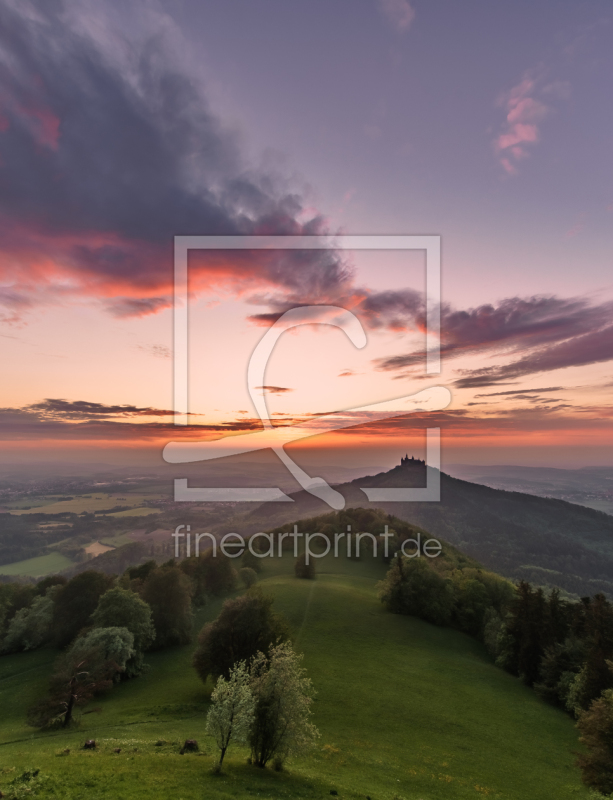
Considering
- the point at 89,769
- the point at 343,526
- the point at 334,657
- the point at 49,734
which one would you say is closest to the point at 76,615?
the point at 49,734

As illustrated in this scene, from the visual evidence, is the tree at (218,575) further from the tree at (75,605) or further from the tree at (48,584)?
the tree at (48,584)

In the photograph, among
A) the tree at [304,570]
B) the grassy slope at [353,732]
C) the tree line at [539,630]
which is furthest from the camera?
the tree at [304,570]

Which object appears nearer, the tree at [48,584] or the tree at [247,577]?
the tree at [48,584]

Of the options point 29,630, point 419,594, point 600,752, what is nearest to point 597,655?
point 600,752

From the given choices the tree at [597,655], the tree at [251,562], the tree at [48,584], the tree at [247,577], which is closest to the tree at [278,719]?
the tree at [597,655]

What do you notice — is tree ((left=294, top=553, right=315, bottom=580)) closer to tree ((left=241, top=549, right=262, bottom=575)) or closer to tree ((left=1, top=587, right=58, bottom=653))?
tree ((left=241, top=549, right=262, bottom=575))

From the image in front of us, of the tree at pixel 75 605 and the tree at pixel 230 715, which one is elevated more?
the tree at pixel 230 715

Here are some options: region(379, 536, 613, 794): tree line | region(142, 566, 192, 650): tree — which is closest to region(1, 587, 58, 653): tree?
region(142, 566, 192, 650): tree
